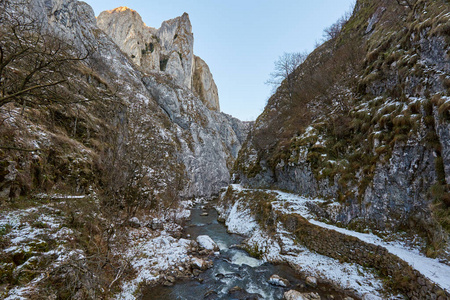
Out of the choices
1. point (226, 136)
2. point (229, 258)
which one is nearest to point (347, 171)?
point (229, 258)

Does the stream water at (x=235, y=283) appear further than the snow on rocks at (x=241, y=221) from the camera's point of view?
No

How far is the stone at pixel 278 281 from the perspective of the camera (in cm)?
Result: 996

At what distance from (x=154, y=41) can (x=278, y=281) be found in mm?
96731

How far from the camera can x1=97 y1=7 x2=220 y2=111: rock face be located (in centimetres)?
7350

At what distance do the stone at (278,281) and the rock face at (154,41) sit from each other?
7203 centimetres

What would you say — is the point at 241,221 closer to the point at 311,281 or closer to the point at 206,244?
the point at 206,244

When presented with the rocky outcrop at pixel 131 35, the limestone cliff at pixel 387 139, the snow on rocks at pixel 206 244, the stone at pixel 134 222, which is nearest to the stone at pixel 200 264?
the snow on rocks at pixel 206 244

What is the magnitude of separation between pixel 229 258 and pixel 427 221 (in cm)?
1131

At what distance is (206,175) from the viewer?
55.2m

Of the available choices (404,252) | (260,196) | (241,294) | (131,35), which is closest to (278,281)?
(241,294)

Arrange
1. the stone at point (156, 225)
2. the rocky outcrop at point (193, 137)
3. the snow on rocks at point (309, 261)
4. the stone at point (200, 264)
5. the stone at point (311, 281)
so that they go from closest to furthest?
the snow on rocks at point (309, 261), the stone at point (311, 281), the stone at point (200, 264), the stone at point (156, 225), the rocky outcrop at point (193, 137)

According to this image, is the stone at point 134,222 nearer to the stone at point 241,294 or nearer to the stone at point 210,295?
the stone at point 210,295

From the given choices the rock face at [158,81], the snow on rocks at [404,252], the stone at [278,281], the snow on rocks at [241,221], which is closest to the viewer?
the snow on rocks at [404,252]

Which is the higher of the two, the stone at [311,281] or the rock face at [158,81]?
the rock face at [158,81]
